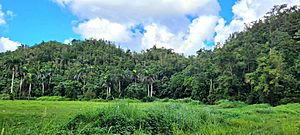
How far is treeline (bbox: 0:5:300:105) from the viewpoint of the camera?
46.2 metres

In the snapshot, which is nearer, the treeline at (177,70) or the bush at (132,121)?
the bush at (132,121)

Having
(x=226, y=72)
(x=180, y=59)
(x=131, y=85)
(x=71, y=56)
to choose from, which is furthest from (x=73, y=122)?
(x=71, y=56)

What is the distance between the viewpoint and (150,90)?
74.0m

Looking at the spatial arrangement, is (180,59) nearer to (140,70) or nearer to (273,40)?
(140,70)

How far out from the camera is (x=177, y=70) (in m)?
79.0

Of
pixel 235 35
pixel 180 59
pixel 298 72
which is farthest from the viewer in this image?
pixel 180 59

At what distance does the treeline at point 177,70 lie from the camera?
46156mm

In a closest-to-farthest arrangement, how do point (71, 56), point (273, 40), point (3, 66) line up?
point (273, 40) < point (3, 66) < point (71, 56)

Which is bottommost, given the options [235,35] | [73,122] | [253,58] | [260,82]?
[73,122]

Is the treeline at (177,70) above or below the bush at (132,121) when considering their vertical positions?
above

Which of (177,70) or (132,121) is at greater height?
(177,70)

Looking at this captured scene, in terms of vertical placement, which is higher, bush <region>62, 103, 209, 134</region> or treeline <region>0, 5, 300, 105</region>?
treeline <region>0, 5, 300, 105</region>

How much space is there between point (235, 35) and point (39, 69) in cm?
4664

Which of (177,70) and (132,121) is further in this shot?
(177,70)
